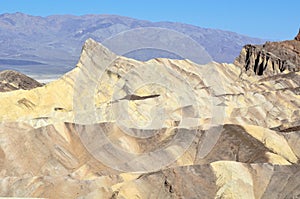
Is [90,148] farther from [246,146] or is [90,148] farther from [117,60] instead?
[117,60]

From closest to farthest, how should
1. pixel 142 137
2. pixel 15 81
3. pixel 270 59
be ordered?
1. pixel 142 137
2. pixel 270 59
3. pixel 15 81

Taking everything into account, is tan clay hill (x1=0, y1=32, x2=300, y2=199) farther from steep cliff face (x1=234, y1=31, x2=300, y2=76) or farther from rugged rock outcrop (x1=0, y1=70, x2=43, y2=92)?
rugged rock outcrop (x1=0, y1=70, x2=43, y2=92)

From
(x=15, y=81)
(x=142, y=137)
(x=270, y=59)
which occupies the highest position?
(x=142, y=137)

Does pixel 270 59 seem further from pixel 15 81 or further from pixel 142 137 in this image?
pixel 142 137

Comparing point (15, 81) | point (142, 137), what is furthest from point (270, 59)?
point (142, 137)

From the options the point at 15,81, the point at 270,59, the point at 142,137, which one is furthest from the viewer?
the point at 15,81

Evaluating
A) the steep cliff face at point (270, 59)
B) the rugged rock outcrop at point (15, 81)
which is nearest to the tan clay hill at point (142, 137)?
the steep cliff face at point (270, 59)

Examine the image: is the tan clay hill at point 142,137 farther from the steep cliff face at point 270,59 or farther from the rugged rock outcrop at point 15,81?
the rugged rock outcrop at point 15,81
